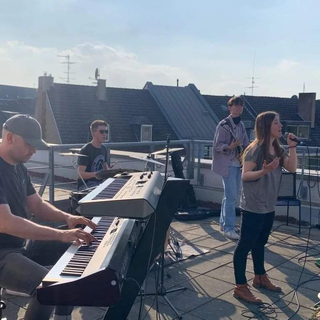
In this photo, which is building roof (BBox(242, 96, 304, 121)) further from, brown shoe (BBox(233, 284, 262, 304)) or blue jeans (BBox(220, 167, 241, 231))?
brown shoe (BBox(233, 284, 262, 304))

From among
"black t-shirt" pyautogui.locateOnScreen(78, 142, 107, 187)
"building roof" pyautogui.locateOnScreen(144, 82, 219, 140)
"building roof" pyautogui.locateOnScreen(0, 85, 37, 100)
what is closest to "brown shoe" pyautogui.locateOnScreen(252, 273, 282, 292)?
"black t-shirt" pyautogui.locateOnScreen(78, 142, 107, 187)

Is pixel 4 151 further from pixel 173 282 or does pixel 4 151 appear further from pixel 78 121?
pixel 78 121

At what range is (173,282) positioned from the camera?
4.33m

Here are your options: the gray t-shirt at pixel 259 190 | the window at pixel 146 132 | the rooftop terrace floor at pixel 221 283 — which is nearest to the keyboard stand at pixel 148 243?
the rooftop terrace floor at pixel 221 283

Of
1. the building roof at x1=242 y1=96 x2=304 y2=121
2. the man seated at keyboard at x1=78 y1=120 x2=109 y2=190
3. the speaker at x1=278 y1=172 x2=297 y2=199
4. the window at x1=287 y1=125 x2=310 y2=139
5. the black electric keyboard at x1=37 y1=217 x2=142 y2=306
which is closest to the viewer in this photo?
the black electric keyboard at x1=37 y1=217 x2=142 y2=306

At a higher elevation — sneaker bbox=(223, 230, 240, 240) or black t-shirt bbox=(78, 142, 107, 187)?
black t-shirt bbox=(78, 142, 107, 187)

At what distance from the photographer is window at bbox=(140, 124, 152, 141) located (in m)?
24.8

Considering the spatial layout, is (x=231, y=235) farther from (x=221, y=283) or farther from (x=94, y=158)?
(x=94, y=158)

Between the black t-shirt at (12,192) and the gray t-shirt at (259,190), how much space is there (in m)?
1.97

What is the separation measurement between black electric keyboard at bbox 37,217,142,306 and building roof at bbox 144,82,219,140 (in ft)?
81.0

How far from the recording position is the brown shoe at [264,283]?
4152 mm

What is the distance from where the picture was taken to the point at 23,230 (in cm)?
252

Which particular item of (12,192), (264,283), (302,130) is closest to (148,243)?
(12,192)

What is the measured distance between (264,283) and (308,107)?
1081 inches
